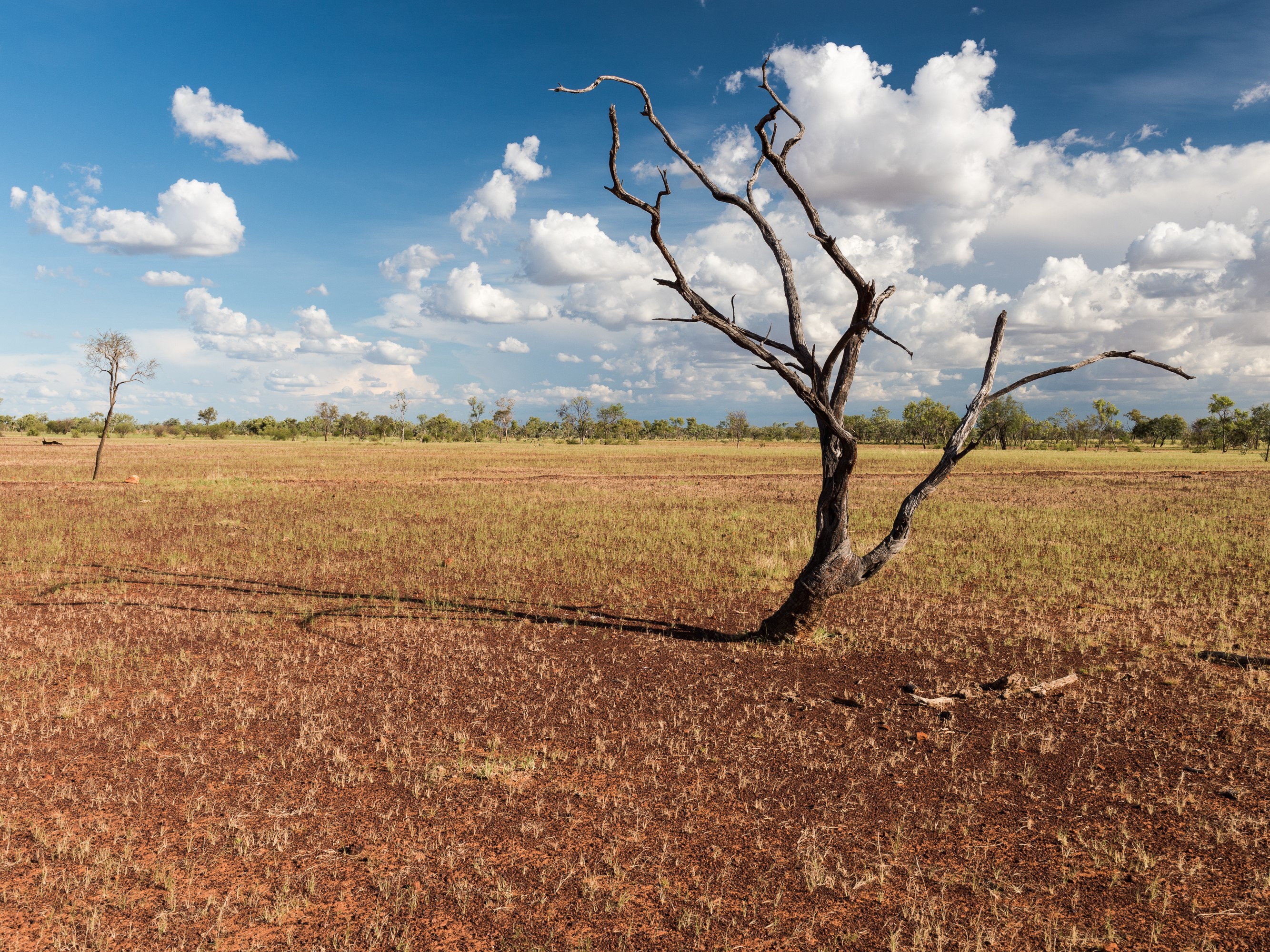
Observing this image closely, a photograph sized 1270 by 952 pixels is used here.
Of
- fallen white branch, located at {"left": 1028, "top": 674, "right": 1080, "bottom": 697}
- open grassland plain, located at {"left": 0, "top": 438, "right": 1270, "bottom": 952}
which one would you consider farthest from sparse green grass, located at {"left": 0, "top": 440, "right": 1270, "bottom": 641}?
fallen white branch, located at {"left": 1028, "top": 674, "right": 1080, "bottom": 697}

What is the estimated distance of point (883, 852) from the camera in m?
5.29

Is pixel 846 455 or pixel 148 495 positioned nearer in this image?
pixel 846 455

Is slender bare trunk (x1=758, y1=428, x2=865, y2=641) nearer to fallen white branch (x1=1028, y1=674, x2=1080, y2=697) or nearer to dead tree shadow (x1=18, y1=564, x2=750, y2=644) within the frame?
dead tree shadow (x1=18, y1=564, x2=750, y2=644)

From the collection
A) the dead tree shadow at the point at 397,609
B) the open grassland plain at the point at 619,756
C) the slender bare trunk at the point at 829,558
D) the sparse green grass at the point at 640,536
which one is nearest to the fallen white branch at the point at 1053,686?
the open grassland plain at the point at 619,756

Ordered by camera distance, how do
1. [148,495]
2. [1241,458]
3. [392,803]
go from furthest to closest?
1. [1241,458]
2. [148,495]
3. [392,803]

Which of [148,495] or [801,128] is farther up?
[801,128]

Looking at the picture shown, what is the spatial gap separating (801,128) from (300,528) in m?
19.4

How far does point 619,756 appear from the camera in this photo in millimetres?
6887

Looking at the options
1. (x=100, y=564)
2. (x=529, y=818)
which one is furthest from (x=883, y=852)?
(x=100, y=564)

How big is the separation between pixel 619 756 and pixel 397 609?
729 cm

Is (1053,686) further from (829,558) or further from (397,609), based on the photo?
(397,609)

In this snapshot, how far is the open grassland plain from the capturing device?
4.63 m

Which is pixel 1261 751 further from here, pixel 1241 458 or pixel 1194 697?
pixel 1241 458

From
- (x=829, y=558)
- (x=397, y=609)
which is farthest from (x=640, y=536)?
(x=829, y=558)
